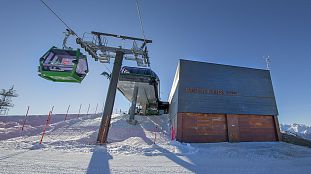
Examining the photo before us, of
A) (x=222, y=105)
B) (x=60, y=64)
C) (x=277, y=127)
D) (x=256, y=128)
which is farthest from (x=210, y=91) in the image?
(x=60, y=64)

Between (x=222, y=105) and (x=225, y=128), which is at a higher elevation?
(x=222, y=105)

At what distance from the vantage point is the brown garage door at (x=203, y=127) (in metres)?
16.5

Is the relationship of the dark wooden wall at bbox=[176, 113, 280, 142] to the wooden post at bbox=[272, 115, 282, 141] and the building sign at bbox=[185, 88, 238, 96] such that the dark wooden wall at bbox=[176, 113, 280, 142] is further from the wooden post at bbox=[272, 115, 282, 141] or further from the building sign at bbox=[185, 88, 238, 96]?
the building sign at bbox=[185, 88, 238, 96]

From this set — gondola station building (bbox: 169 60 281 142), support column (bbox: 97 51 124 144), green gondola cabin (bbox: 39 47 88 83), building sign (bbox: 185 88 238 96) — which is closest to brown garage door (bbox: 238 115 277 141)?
gondola station building (bbox: 169 60 281 142)

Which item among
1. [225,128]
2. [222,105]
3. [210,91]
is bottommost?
[225,128]

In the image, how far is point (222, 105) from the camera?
58.5ft

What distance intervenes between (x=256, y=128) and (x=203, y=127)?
6.16 metres

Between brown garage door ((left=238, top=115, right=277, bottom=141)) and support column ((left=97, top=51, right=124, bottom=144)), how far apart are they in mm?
13391

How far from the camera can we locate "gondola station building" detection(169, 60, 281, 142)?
16.9 metres

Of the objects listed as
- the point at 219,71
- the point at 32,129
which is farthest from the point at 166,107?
the point at 32,129

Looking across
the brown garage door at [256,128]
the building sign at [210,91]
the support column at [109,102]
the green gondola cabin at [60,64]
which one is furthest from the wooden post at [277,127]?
the green gondola cabin at [60,64]

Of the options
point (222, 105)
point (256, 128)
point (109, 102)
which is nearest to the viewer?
point (109, 102)

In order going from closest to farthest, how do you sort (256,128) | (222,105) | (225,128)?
(225,128) < (222,105) < (256,128)

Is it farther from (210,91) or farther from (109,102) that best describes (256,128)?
(109,102)
